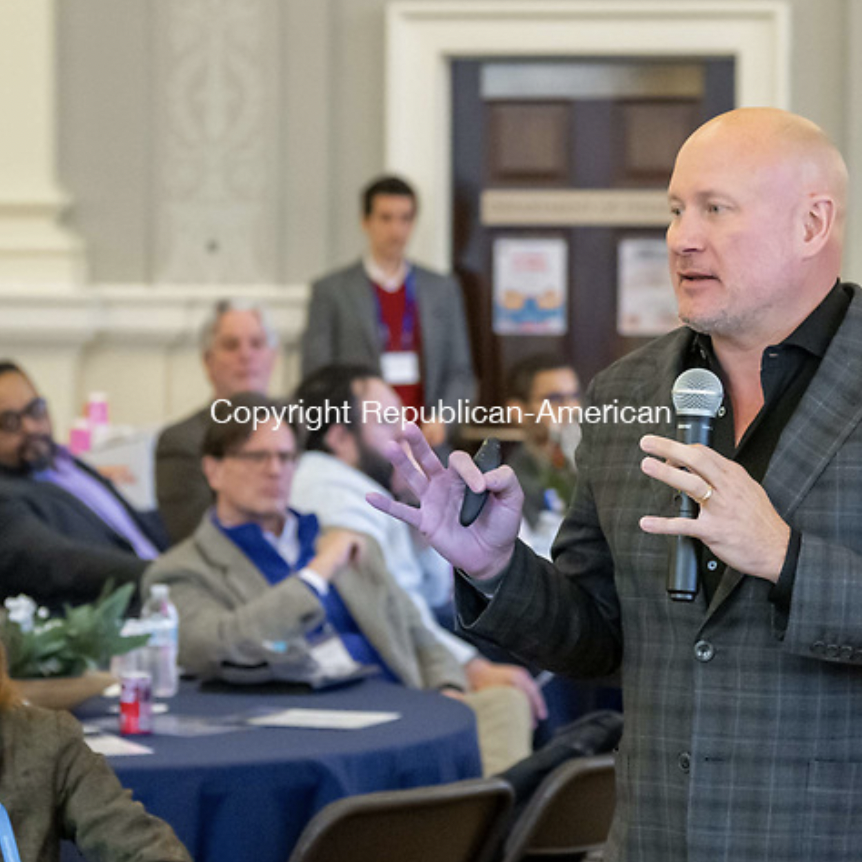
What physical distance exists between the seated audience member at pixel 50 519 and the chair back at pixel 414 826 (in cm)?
205

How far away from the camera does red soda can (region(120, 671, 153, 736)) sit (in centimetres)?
327

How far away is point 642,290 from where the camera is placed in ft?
27.1

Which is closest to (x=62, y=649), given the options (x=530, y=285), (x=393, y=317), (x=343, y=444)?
(x=343, y=444)

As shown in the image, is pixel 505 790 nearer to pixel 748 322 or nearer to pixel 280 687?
pixel 280 687

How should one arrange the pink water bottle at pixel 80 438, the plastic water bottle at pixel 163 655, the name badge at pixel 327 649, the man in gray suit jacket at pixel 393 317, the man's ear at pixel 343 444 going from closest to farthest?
1. the plastic water bottle at pixel 163 655
2. the name badge at pixel 327 649
3. the man's ear at pixel 343 444
4. the pink water bottle at pixel 80 438
5. the man in gray suit jacket at pixel 393 317

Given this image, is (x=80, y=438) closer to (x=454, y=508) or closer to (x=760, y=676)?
(x=454, y=508)

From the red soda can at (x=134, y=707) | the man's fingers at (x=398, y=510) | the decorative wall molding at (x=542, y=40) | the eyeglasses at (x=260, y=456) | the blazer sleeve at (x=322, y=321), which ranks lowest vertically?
the red soda can at (x=134, y=707)

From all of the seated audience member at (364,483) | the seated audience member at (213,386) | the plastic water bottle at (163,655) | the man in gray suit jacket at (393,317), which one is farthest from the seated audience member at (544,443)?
the plastic water bottle at (163,655)

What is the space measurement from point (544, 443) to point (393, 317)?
1153 mm

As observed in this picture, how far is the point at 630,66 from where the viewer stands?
26.8 feet

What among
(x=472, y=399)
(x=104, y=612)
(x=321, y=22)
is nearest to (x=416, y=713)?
(x=104, y=612)

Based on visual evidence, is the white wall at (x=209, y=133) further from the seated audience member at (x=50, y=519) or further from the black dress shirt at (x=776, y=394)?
the black dress shirt at (x=776, y=394)

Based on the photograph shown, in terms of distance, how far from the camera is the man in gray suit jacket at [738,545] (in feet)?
5.66

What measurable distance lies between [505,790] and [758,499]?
152 cm
